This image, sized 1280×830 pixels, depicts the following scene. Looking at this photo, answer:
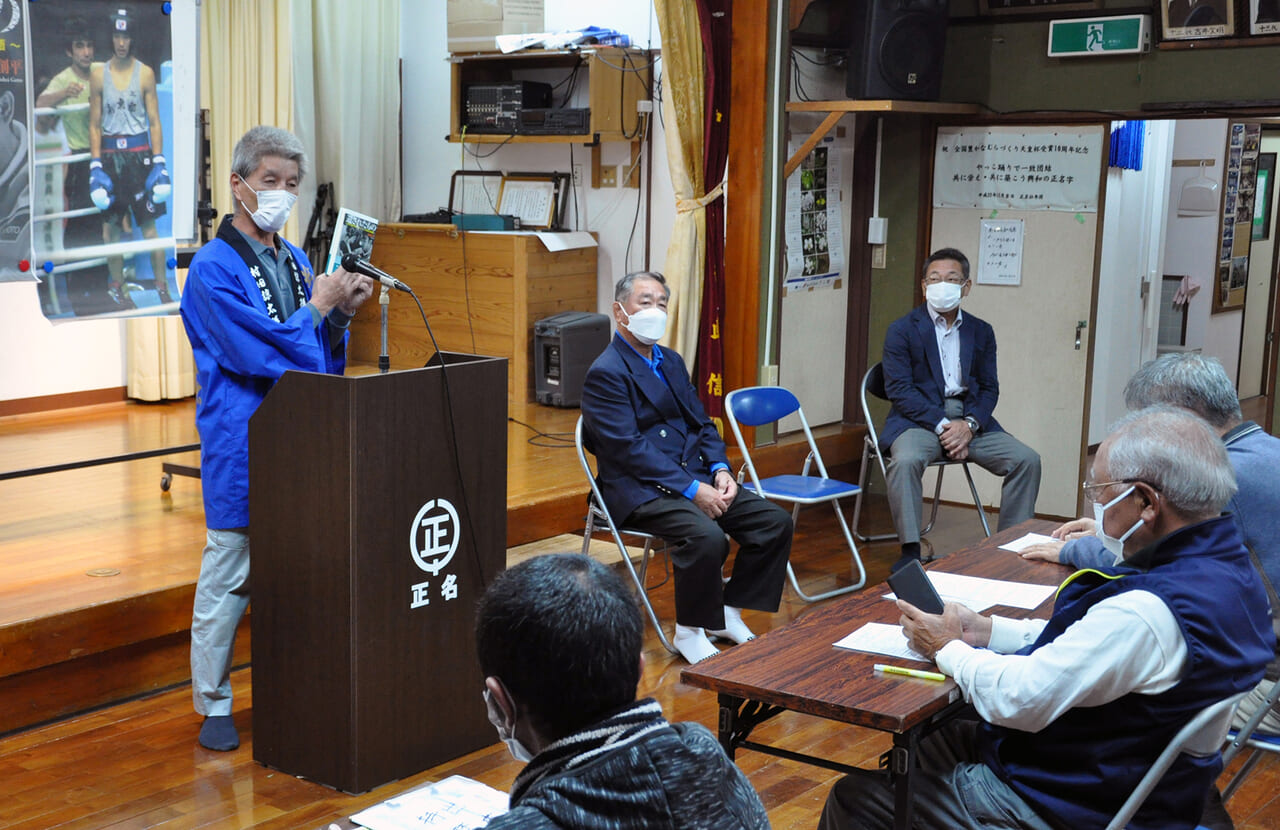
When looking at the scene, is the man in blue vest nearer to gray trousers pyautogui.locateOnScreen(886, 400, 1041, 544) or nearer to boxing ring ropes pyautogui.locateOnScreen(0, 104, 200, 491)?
gray trousers pyautogui.locateOnScreen(886, 400, 1041, 544)

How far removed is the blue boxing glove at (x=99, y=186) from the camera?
14.7 feet

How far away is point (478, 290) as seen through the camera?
7375 millimetres

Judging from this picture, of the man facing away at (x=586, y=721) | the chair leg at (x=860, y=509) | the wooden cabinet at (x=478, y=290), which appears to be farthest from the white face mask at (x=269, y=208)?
the wooden cabinet at (x=478, y=290)

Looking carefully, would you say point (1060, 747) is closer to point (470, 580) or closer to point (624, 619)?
point (624, 619)

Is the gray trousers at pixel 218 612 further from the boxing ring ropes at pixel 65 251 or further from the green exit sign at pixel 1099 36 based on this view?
the green exit sign at pixel 1099 36

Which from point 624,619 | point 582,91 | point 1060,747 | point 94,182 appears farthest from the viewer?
point 582,91

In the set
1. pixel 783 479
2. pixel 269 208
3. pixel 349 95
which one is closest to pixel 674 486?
pixel 783 479

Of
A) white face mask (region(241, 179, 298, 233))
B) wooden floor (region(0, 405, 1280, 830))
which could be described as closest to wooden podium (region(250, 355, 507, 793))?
wooden floor (region(0, 405, 1280, 830))

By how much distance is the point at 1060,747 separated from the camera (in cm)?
215

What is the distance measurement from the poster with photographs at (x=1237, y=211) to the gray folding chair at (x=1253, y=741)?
6470mm

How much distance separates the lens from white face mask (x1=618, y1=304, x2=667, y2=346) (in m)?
4.47

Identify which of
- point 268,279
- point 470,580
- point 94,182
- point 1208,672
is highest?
point 94,182

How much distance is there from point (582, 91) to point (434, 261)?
4.17ft

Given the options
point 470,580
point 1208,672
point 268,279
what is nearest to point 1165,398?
point 1208,672
